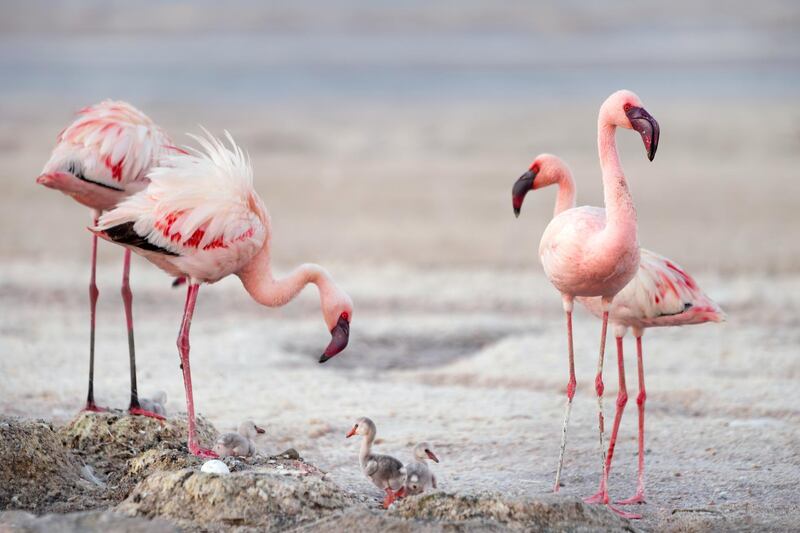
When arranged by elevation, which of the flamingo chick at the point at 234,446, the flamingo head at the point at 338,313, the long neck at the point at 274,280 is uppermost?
the long neck at the point at 274,280

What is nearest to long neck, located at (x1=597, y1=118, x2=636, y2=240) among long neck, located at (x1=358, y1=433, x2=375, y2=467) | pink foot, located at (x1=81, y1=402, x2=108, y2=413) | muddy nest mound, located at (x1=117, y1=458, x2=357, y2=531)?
long neck, located at (x1=358, y1=433, x2=375, y2=467)

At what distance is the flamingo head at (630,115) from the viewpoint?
5.93 metres

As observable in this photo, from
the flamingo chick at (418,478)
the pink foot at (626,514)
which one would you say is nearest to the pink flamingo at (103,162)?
the flamingo chick at (418,478)

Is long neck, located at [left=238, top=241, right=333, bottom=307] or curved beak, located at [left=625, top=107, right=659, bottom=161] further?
long neck, located at [left=238, top=241, right=333, bottom=307]

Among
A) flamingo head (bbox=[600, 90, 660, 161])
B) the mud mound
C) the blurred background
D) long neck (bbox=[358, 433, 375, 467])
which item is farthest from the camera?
the blurred background

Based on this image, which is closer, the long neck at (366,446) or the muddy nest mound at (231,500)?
the muddy nest mound at (231,500)

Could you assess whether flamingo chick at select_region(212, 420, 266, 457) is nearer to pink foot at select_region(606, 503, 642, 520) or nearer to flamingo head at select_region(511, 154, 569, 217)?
pink foot at select_region(606, 503, 642, 520)

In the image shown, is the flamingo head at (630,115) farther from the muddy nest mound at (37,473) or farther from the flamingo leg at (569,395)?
the muddy nest mound at (37,473)

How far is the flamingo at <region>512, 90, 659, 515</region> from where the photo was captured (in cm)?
599

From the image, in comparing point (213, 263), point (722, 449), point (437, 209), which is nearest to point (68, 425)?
point (213, 263)

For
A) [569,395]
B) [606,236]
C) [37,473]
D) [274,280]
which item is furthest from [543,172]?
[37,473]

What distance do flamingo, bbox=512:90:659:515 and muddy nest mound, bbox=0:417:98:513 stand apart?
2413mm

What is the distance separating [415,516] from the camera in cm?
524

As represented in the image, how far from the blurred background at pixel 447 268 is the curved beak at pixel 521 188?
150 cm
